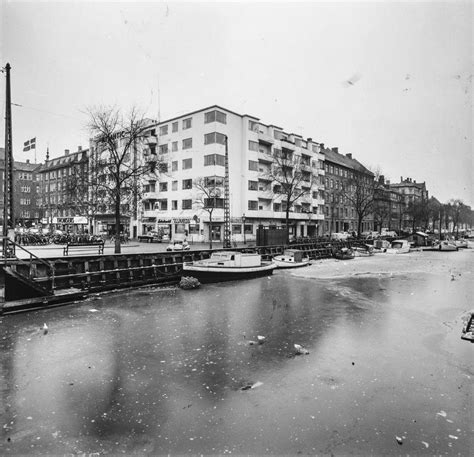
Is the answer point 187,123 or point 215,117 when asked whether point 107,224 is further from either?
point 215,117

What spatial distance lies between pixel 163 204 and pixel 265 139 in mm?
20608

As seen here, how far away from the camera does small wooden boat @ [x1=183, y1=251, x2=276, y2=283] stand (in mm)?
22641

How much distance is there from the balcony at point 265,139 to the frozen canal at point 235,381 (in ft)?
149

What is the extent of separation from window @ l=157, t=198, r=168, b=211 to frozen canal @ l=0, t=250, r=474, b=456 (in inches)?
1718

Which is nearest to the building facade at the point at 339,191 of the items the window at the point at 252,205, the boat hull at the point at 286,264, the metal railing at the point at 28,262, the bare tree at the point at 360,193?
the bare tree at the point at 360,193

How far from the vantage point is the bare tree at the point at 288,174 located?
5331 cm

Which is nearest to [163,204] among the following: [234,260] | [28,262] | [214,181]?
[214,181]

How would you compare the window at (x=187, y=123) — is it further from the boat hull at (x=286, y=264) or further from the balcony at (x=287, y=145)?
the boat hull at (x=286, y=264)

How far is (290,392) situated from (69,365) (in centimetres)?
554

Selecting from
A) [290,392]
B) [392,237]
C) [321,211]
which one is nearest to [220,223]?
[321,211]

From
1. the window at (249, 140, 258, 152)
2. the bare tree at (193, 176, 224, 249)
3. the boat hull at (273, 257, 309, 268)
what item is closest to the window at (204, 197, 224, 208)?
the bare tree at (193, 176, 224, 249)

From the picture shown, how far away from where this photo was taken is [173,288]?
825 inches

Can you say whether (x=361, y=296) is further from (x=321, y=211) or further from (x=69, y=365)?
(x=321, y=211)

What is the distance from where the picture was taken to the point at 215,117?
51.0 metres
